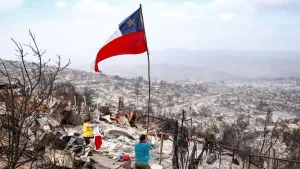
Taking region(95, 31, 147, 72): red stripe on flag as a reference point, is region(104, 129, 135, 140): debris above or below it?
below

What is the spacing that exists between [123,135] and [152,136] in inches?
49.5

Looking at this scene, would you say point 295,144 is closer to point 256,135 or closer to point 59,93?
point 256,135

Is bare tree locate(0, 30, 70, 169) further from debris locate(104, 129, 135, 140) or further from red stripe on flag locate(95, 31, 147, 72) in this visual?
debris locate(104, 129, 135, 140)

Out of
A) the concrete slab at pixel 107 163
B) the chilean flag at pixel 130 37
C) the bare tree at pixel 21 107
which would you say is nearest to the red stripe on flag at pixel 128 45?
the chilean flag at pixel 130 37

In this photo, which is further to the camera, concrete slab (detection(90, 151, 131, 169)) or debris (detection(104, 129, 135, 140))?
debris (detection(104, 129, 135, 140))

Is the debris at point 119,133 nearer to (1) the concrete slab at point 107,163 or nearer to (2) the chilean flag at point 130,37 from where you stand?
(1) the concrete slab at point 107,163

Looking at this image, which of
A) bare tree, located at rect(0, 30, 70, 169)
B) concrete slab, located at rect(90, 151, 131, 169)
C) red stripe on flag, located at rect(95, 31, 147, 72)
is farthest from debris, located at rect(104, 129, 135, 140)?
bare tree, located at rect(0, 30, 70, 169)

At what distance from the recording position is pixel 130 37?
8.34 meters

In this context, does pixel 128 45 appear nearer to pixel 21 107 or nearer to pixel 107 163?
pixel 107 163

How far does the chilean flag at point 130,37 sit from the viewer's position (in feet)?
27.1

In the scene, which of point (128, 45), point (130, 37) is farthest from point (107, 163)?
point (130, 37)

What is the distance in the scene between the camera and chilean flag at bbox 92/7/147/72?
27.1 ft

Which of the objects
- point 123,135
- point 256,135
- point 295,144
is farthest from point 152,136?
point 256,135

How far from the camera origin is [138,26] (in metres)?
8.37
